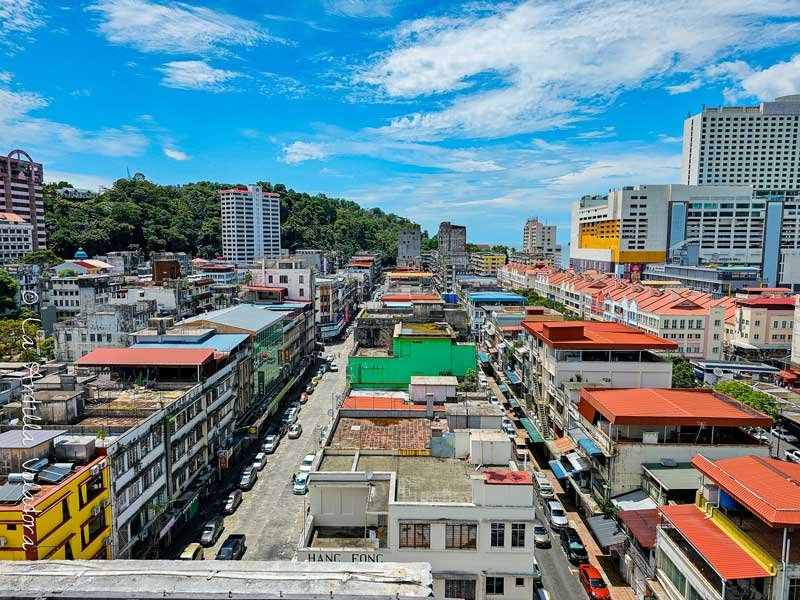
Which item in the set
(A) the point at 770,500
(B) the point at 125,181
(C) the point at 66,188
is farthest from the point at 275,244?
(A) the point at 770,500

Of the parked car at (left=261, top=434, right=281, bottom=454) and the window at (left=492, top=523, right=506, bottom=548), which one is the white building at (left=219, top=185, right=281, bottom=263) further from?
the window at (left=492, top=523, right=506, bottom=548)

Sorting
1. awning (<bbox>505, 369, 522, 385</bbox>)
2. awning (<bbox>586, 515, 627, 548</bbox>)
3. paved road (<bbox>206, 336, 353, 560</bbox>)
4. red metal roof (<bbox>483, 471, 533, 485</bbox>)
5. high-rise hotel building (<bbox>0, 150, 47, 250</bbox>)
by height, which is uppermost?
high-rise hotel building (<bbox>0, 150, 47, 250</bbox>)

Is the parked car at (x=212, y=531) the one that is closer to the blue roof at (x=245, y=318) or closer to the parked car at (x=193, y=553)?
the parked car at (x=193, y=553)

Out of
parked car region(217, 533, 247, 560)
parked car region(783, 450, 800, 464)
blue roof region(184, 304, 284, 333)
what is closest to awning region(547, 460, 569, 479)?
parked car region(783, 450, 800, 464)

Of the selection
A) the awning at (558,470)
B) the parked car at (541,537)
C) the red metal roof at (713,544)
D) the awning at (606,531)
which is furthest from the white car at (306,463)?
the red metal roof at (713,544)

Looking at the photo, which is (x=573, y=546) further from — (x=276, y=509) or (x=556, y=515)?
(x=276, y=509)
